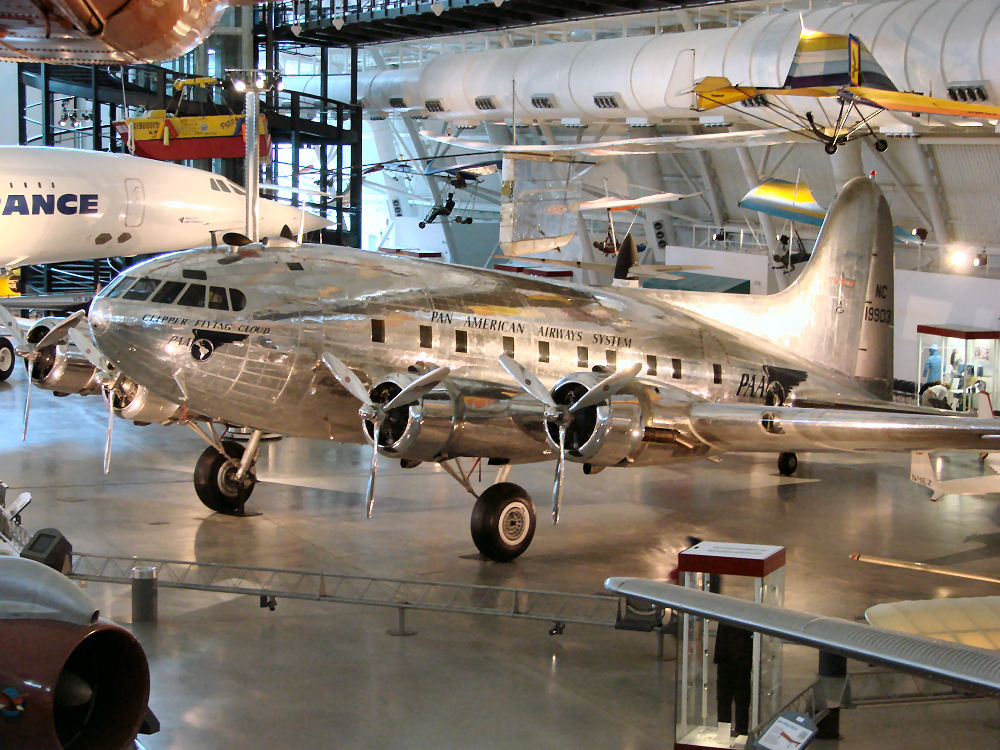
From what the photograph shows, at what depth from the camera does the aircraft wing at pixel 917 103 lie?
17.6m

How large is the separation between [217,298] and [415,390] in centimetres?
272

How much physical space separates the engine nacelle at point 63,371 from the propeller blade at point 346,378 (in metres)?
4.55

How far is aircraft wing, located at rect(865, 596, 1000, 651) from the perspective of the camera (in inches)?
329

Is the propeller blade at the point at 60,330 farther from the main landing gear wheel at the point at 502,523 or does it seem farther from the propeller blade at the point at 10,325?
the main landing gear wheel at the point at 502,523

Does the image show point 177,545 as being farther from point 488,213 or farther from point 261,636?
point 488,213

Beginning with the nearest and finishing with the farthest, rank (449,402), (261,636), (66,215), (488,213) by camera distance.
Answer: (261,636) → (449,402) → (66,215) → (488,213)

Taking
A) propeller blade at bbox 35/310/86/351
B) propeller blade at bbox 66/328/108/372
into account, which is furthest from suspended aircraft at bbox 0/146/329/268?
propeller blade at bbox 66/328/108/372

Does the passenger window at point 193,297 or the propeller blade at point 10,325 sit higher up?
the passenger window at point 193,297

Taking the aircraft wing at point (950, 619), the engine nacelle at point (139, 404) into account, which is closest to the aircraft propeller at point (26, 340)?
the engine nacelle at point (139, 404)

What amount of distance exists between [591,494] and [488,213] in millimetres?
33572

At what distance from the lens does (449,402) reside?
11102mm

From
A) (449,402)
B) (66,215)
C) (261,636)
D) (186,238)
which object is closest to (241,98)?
(186,238)

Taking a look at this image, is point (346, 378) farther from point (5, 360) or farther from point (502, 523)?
point (5, 360)

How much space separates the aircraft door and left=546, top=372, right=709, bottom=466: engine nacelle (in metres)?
17.8
